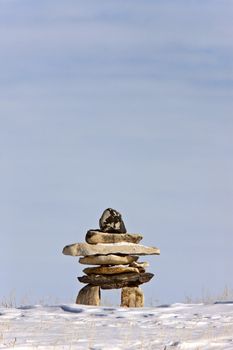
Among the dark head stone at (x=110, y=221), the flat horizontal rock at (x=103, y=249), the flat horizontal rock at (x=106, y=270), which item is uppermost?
the dark head stone at (x=110, y=221)

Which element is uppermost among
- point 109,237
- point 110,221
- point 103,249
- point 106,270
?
point 110,221

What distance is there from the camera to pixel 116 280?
52.6 feet

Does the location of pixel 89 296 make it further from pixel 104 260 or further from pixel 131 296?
pixel 131 296

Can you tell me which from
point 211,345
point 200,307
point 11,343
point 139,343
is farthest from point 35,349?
point 200,307

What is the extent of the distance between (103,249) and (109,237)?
0.97 feet

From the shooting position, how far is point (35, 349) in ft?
25.1

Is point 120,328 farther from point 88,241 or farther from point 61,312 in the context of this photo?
point 88,241

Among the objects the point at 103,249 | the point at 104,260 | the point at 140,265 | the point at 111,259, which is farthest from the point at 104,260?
the point at 140,265

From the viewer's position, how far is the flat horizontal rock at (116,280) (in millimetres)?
15961

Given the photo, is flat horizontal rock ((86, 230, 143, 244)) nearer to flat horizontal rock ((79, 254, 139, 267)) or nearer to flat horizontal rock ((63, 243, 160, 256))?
flat horizontal rock ((63, 243, 160, 256))

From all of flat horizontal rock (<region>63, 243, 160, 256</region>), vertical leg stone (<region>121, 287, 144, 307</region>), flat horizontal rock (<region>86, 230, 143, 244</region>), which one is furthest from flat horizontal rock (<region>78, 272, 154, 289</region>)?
flat horizontal rock (<region>86, 230, 143, 244</region>)

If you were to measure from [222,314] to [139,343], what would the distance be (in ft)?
9.10

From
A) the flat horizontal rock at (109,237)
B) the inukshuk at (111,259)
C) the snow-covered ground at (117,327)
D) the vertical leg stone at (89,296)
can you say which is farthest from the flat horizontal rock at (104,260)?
the snow-covered ground at (117,327)

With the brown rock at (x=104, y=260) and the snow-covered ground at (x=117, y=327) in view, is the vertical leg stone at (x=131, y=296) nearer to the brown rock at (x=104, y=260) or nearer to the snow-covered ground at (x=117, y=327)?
the brown rock at (x=104, y=260)
